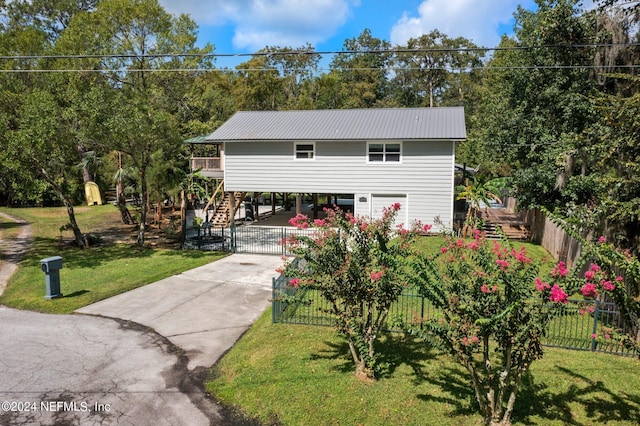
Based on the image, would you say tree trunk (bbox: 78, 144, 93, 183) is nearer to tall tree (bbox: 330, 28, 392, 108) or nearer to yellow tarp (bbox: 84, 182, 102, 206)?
yellow tarp (bbox: 84, 182, 102, 206)

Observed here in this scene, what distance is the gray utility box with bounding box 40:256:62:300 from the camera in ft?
40.1

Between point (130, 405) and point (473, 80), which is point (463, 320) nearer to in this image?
point (130, 405)

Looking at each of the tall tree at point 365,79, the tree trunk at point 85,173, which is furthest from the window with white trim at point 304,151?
the tall tree at point 365,79

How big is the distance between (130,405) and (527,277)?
257 inches

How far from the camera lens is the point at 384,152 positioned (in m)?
22.3

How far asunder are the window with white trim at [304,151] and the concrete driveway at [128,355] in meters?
10.8

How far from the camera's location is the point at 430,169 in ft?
71.2

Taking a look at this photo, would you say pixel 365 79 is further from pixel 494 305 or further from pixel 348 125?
pixel 494 305

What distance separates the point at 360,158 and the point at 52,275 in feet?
49.2

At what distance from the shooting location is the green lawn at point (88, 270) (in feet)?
41.4

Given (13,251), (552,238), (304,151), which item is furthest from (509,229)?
(13,251)

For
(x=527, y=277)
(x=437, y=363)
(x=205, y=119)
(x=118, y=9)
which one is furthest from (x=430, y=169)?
(x=205, y=119)

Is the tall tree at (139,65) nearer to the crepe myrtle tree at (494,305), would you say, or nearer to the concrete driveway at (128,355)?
the concrete driveway at (128,355)

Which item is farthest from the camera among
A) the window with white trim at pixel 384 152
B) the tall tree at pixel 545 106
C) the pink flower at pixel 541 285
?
the window with white trim at pixel 384 152
